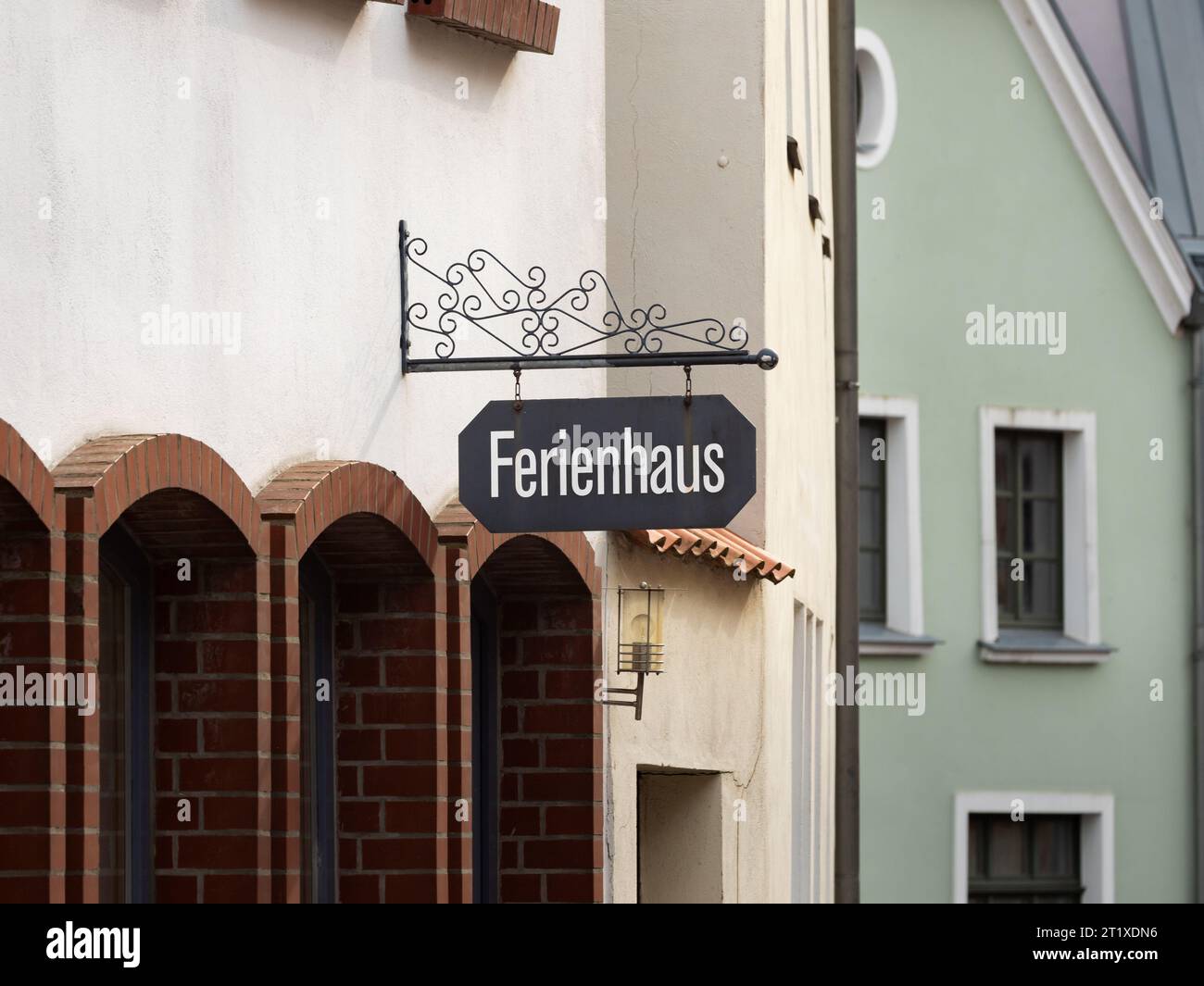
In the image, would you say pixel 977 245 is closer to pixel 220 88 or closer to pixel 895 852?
pixel 895 852

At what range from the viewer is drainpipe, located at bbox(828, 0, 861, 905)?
46.9 feet

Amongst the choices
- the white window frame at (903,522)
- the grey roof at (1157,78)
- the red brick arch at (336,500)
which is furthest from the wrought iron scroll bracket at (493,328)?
the grey roof at (1157,78)

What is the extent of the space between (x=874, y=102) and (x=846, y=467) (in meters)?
5.91

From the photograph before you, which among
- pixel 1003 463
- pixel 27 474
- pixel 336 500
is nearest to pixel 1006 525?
pixel 1003 463

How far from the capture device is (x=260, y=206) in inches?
272

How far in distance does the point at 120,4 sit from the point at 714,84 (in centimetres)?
434

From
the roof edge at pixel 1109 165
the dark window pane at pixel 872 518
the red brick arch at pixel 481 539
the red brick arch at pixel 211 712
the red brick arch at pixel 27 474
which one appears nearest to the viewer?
the red brick arch at pixel 27 474

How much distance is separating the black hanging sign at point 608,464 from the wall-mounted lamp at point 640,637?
77.6 inches

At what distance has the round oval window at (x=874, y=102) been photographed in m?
19.5

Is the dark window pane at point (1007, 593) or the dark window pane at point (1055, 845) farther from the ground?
the dark window pane at point (1007, 593)

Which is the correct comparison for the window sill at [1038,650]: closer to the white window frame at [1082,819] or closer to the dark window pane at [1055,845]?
the white window frame at [1082,819]

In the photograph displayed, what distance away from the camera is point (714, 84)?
33.5 feet

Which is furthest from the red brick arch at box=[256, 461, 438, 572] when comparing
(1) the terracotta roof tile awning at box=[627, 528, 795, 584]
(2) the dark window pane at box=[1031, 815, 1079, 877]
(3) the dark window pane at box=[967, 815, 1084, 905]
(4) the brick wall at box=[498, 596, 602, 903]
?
(2) the dark window pane at box=[1031, 815, 1079, 877]

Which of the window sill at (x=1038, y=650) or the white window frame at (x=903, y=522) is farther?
the window sill at (x=1038, y=650)
